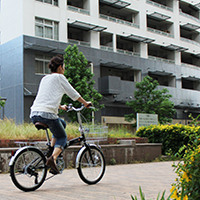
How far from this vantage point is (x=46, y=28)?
2742 cm

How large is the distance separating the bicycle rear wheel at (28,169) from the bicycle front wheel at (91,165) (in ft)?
2.38

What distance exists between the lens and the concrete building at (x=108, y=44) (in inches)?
1030

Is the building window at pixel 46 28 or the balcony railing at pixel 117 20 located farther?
the balcony railing at pixel 117 20

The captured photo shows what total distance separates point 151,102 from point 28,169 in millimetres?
25381

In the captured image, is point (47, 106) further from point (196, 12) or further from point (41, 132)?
point (196, 12)

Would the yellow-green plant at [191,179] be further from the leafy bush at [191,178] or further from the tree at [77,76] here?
the tree at [77,76]

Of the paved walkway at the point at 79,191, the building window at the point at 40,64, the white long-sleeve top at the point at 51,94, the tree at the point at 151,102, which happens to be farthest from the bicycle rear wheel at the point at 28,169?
the tree at the point at 151,102

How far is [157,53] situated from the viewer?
39.9 metres

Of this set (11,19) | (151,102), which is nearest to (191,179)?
(11,19)

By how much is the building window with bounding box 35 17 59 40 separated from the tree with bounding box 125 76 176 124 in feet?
30.8

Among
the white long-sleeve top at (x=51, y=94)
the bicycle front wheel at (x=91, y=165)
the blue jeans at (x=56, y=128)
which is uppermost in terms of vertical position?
the white long-sleeve top at (x=51, y=94)

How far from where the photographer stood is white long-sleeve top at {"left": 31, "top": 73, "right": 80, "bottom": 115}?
4832 mm

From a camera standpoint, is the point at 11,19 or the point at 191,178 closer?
the point at 191,178

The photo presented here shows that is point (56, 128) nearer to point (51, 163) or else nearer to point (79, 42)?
point (51, 163)
